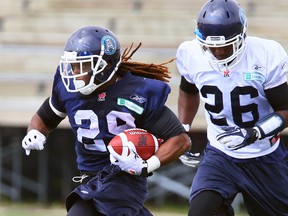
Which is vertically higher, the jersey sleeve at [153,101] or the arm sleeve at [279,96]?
the jersey sleeve at [153,101]

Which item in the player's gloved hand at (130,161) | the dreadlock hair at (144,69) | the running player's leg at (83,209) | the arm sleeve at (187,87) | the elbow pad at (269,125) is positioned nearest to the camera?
the player's gloved hand at (130,161)

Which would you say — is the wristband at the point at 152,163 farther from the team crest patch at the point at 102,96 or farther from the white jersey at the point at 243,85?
the white jersey at the point at 243,85

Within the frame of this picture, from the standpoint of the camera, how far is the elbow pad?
4898 mm

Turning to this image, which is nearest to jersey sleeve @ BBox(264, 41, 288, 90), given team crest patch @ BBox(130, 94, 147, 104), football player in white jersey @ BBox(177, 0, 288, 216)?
football player in white jersey @ BBox(177, 0, 288, 216)

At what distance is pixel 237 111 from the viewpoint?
16.6 feet

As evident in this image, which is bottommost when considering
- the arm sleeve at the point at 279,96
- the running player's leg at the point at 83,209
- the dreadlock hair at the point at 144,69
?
the running player's leg at the point at 83,209

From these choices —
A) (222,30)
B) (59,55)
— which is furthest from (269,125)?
(59,55)

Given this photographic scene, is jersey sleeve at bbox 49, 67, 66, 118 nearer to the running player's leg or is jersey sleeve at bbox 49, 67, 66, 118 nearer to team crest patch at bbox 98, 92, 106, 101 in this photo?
team crest patch at bbox 98, 92, 106, 101

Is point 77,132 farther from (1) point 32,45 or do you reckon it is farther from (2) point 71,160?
(1) point 32,45

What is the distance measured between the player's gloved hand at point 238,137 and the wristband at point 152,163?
21.2 inches

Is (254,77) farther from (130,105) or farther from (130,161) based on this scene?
(130,161)

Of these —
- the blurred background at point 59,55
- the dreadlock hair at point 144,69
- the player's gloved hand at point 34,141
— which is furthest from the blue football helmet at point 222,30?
the blurred background at point 59,55

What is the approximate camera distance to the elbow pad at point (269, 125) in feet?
16.1

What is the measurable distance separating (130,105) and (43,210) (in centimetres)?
455
